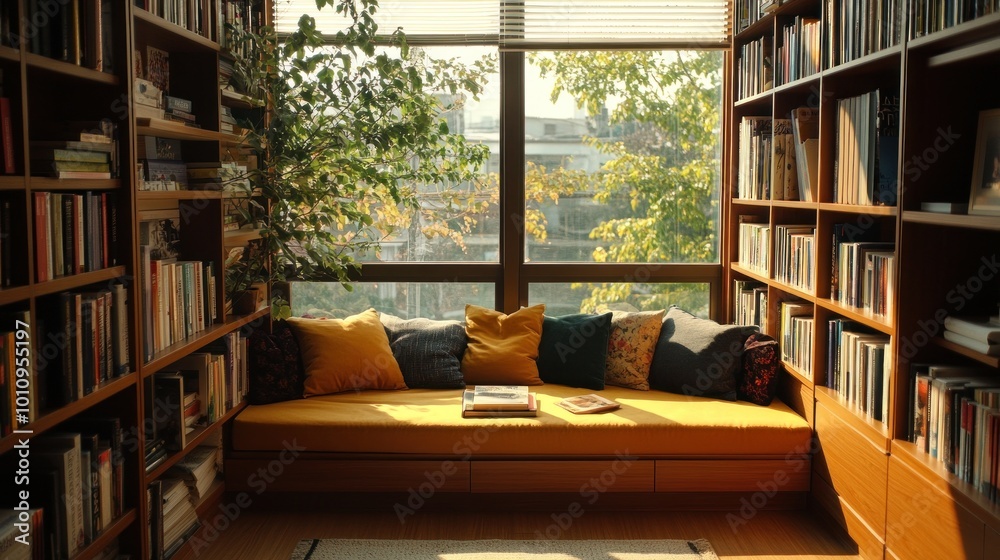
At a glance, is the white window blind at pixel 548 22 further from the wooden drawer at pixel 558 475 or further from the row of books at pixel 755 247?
the wooden drawer at pixel 558 475

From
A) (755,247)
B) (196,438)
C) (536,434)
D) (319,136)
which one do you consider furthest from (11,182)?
(755,247)

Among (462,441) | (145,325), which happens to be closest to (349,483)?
(462,441)

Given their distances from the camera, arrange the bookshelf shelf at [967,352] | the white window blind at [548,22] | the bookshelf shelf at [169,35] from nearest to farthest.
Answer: the bookshelf shelf at [967,352]
the bookshelf shelf at [169,35]
the white window blind at [548,22]

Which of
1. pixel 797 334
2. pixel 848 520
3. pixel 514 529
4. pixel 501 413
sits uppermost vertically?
pixel 797 334

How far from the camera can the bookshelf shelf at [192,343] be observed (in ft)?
9.39

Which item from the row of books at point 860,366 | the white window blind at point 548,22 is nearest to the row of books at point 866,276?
the row of books at point 860,366

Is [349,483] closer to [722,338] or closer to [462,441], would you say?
[462,441]

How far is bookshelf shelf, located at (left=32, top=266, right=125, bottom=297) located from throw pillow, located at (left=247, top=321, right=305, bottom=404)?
4.33 feet

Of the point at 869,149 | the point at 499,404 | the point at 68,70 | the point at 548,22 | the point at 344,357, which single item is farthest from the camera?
→ the point at 548,22

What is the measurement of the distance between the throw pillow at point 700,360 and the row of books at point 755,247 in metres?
0.33

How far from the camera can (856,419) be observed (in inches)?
124

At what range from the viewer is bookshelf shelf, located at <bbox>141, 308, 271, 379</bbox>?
2863mm

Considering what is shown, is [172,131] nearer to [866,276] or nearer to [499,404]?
A: [499,404]

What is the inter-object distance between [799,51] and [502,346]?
192cm
